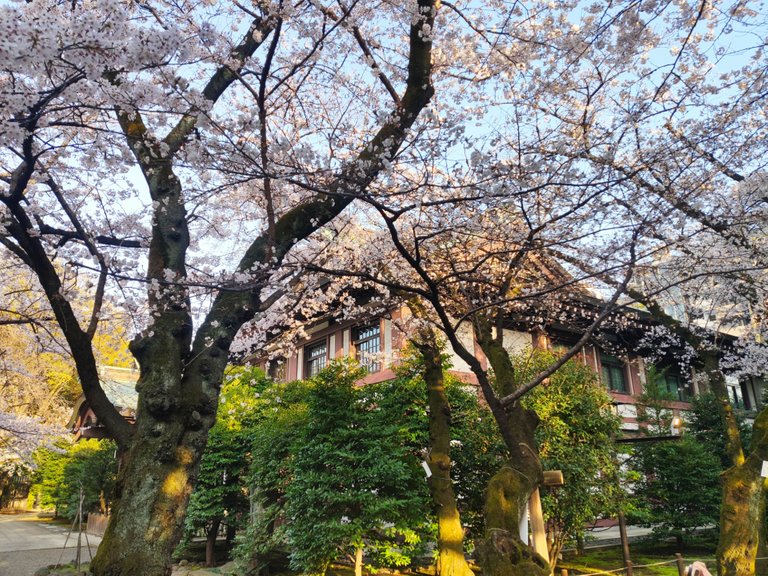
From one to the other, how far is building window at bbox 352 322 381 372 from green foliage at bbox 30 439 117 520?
9295mm

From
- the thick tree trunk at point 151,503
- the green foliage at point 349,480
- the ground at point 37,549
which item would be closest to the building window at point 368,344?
the green foliage at point 349,480

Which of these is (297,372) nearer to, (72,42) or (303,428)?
(303,428)

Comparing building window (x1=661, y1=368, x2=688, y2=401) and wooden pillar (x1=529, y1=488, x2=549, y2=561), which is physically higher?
building window (x1=661, y1=368, x2=688, y2=401)

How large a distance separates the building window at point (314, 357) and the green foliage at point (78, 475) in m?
7.15

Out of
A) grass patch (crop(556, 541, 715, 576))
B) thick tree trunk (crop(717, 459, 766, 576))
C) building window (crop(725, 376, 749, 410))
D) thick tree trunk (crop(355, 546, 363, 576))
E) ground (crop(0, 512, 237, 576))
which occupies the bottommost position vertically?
grass patch (crop(556, 541, 715, 576))

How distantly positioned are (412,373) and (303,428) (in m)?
2.34

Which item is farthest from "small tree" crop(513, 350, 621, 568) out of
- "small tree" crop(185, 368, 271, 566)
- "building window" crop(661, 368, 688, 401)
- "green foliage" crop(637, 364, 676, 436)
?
"building window" crop(661, 368, 688, 401)

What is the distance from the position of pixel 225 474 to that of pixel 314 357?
5703 millimetres

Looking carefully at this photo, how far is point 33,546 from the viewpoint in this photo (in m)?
16.1

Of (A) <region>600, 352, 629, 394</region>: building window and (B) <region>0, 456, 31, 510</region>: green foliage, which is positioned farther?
(B) <region>0, 456, 31, 510</region>: green foliage

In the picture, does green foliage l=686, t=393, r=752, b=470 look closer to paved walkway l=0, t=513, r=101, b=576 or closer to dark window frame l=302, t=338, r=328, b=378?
dark window frame l=302, t=338, r=328, b=378

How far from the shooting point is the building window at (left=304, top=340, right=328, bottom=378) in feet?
57.8

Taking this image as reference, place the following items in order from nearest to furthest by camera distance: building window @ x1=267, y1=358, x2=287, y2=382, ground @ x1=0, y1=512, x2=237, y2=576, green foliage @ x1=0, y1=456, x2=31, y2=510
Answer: ground @ x1=0, y1=512, x2=237, y2=576 → building window @ x1=267, y1=358, x2=287, y2=382 → green foliage @ x1=0, y1=456, x2=31, y2=510

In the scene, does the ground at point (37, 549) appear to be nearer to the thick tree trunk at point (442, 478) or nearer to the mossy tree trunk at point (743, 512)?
the thick tree trunk at point (442, 478)
